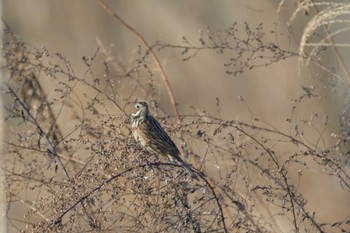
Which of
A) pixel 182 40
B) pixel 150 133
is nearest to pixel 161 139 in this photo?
pixel 150 133

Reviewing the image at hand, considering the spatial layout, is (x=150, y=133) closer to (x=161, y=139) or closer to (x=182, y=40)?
(x=161, y=139)

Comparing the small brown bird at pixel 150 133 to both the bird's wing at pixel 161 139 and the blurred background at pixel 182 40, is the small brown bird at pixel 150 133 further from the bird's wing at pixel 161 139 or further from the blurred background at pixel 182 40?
the blurred background at pixel 182 40

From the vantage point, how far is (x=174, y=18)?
13.5 meters

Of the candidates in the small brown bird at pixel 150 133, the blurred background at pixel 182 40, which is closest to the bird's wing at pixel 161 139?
the small brown bird at pixel 150 133

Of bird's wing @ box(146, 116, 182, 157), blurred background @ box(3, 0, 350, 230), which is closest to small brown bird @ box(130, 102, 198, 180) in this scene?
bird's wing @ box(146, 116, 182, 157)

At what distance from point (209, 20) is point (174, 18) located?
0.46m

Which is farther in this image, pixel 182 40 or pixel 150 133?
pixel 182 40

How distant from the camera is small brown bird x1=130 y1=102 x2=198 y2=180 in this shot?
15.5ft

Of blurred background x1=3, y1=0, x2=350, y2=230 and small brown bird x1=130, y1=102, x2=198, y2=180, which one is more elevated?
blurred background x1=3, y1=0, x2=350, y2=230

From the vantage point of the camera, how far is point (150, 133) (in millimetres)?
5000

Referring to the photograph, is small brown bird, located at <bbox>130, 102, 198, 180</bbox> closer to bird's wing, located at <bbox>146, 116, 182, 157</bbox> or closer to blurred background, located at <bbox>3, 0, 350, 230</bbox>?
bird's wing, located at <bbox>146, 116, 182, 157</bbox>

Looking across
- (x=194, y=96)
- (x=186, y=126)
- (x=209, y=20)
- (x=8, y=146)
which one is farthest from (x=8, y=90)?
(x=209, y=20)

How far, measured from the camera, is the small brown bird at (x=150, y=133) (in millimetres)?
4722

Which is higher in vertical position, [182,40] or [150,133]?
[182,40]
